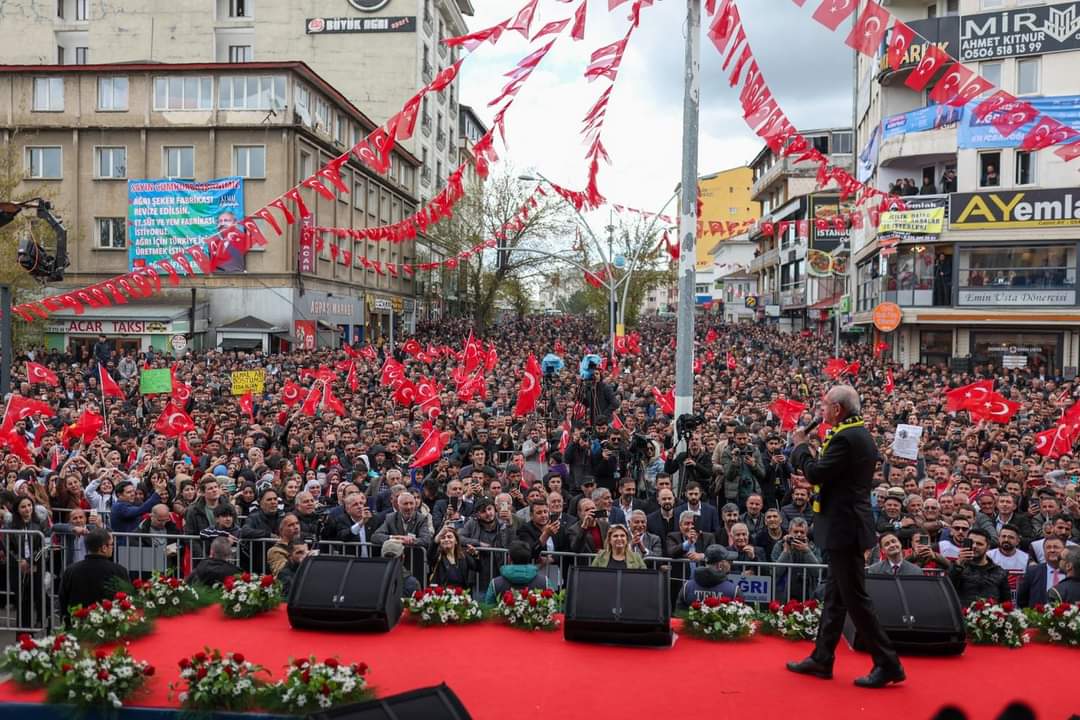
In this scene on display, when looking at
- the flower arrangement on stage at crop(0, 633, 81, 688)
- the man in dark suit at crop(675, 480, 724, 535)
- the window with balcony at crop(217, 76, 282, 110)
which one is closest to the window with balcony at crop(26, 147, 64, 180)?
the window with balcony at crop(217, 76, 282, 110)

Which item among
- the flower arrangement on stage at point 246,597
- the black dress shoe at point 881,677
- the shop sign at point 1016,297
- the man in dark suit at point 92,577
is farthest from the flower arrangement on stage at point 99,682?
the shop sign at point 1016,297

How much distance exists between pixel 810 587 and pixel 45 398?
18.8 meters

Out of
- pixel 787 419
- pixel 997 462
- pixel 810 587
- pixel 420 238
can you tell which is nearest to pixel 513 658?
pixel 810 587

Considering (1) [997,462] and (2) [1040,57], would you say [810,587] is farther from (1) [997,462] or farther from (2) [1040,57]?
(2) [1040,57]

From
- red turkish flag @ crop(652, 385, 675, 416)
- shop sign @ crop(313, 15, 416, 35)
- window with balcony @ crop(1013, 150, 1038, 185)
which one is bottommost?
red turkish flag @ crop(652, 385, 675, 416)

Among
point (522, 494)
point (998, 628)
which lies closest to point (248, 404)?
point (522, 494)

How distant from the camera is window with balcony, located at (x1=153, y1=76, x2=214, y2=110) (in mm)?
39844

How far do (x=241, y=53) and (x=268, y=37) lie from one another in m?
1.93

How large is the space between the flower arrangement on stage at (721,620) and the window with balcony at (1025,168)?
3327cm

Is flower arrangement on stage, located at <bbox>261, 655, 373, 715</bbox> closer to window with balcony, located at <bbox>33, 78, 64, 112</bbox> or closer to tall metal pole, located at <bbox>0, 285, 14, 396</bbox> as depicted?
tall metal pole, located at <bbox>0, 285, 14, 396</bbox>

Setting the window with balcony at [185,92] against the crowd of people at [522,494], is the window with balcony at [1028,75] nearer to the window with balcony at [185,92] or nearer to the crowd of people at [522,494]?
the crowd of people at [522,494]

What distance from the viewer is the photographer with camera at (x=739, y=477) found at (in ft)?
39.0

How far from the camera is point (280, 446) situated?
16.2 metres

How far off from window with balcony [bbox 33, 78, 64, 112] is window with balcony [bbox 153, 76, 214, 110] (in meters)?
4.40
